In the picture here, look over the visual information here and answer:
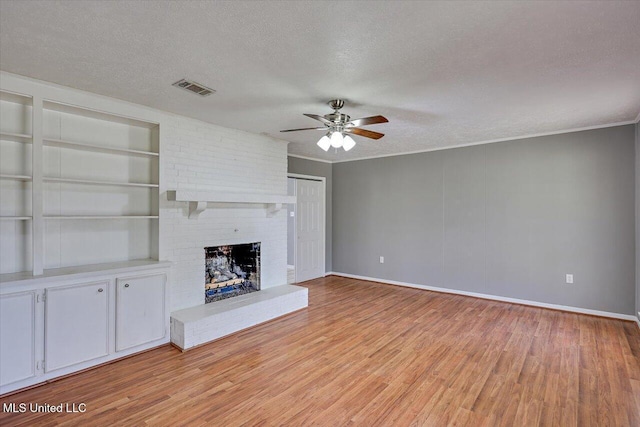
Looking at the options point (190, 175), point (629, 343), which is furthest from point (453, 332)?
point (190, 175)

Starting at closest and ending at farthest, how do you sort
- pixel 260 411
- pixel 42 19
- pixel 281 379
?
pixel 42 19, pixel 260 411, pixel 281 379

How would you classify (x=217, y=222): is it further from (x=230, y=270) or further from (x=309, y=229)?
(x=309, y=229)

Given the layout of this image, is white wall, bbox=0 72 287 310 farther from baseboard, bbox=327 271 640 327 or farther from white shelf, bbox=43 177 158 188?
baseboard, bbox=327 271 640 327

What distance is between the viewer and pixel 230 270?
4.52m

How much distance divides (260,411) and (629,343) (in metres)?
4.01

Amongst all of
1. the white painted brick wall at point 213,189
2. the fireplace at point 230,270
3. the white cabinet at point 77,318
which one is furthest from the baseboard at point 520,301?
the white cabinet at point 77,318

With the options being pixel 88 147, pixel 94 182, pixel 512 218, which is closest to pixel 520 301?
pixel 512 218

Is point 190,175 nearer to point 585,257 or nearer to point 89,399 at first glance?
point 89,399

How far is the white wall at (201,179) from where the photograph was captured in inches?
139

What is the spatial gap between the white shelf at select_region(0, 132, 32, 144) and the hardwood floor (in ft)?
6.91

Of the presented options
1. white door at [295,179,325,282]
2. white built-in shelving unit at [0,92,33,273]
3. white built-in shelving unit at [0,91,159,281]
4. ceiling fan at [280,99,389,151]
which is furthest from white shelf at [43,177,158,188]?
white door at [295,179,325,282]

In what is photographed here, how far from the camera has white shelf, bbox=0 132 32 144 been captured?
105 inches

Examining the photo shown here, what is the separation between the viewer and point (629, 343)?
138 inches

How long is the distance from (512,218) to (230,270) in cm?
434
